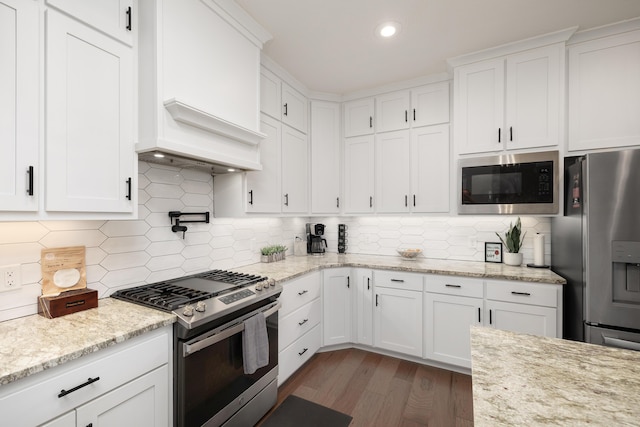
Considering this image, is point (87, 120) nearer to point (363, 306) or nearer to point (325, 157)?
point (325, 157)

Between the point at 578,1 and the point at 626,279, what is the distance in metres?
1.81

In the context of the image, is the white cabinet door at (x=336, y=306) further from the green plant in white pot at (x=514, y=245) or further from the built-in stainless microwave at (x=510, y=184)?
the green plant in white pot at (x=514, y=245)

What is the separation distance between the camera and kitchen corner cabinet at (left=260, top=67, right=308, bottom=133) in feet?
8.38

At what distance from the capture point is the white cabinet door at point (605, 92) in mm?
2096

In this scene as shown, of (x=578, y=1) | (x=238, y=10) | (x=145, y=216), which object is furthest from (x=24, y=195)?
(x=578, y=1)

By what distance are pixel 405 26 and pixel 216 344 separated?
2478 millimetres

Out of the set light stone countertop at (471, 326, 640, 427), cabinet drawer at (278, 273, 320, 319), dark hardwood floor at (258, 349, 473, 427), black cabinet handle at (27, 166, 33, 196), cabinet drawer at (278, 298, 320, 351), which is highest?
black cabinet handle at (27, 166, 33, 196)

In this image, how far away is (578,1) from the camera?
6.19ft

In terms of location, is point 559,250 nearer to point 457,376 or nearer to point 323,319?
point 457,376

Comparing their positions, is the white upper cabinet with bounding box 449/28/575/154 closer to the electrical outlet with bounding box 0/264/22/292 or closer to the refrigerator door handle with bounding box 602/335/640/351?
the refrigerator door handle with bounding box 602/335/640/351

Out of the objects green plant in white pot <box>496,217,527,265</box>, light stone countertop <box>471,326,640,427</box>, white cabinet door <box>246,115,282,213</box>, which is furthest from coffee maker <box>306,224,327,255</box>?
light stone countertop <box>471,326,640,427</box>

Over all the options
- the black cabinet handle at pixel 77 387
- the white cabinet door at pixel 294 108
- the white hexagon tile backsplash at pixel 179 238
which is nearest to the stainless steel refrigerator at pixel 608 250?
the white hexagon tile backsplash at pixel 179 238

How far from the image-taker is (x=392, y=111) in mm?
3094

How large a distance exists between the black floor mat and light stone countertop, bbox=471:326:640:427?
1.37 m
